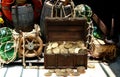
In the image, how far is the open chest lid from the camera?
5.71 m

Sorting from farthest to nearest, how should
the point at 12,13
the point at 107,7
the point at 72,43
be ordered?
1. the point at 107,7
2. the point at 12,13
3. the point at 72,43

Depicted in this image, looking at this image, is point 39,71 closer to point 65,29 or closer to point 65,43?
point 65,43

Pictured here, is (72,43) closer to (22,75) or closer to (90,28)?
(90,28)

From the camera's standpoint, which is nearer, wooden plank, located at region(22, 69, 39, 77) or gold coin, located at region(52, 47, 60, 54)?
wooden plank, located at region(22, 69, 39, 77)

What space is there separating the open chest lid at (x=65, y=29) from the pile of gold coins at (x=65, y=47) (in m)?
0.10

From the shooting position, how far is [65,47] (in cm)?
574

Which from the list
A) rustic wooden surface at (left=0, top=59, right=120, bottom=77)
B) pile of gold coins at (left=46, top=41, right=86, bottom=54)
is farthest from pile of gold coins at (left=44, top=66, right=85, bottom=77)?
pile of gold coins at (left=46, top=41, right=86, bottom=54)

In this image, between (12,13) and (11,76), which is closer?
(11,76)

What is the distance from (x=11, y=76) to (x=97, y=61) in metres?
1.83

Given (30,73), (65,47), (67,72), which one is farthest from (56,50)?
(30,73)

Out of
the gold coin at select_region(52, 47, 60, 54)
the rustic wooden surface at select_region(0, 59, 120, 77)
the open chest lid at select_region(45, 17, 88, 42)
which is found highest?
the open chest lid at select_region(45, 17, 88, 42)

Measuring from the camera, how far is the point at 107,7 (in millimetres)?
7309

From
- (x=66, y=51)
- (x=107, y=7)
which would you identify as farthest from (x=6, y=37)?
(x=107, y=7)

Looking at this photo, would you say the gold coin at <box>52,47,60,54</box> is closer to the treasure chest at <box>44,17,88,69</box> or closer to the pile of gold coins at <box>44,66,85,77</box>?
the treasure chest at <box>44,17,88,69</box>
